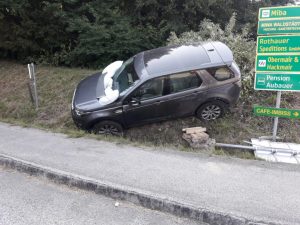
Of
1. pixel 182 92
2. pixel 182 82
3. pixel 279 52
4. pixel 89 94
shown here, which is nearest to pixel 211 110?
pixel 182 92

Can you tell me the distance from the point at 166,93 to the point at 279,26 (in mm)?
2346

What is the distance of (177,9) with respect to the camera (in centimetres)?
1052

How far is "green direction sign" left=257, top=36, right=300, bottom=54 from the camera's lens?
4.95 meters

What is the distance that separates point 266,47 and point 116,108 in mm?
3004

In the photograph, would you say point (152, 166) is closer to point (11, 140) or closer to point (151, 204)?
point (151, 204)

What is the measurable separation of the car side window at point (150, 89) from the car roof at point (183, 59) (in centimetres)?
12

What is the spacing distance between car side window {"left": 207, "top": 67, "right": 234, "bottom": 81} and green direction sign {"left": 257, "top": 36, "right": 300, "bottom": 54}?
0.83 meters

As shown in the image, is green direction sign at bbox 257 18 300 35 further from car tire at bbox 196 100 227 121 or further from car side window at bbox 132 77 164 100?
car side window at bbox 132 77 164 100

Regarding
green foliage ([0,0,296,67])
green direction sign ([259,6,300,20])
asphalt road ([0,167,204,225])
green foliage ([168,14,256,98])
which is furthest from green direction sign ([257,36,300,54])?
green foliage ([0,0,296,67])

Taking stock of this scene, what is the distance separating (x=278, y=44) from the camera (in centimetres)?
507

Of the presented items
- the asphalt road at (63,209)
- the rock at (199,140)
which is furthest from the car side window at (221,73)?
the asphalt road at (63,209)

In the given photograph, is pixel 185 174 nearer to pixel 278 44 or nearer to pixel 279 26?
pixel 278 44

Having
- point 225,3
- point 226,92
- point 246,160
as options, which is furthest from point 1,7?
point 246,160

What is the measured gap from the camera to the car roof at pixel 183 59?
233 inches
